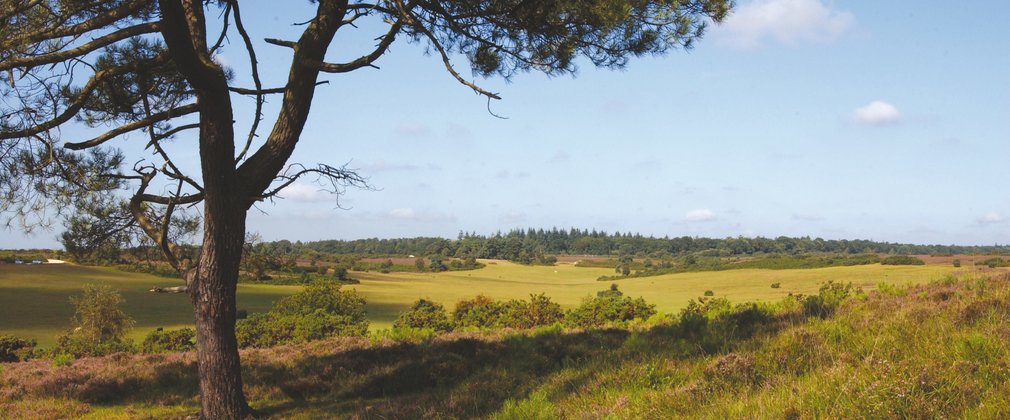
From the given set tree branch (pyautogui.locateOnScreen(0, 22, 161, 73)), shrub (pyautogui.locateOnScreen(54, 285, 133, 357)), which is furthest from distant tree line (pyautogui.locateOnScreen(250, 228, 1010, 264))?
tree branch (pyautogui.locateOnScreen(0, 22, 161, 73))

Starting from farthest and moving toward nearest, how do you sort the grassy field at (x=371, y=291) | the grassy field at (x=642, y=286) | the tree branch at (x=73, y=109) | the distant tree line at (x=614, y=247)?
the distant tree line at (x=614, y=247), the grassy field at (x=642, y=286), the grassy field at (x=371, y=291), the tree branch at (x=73, y=109)

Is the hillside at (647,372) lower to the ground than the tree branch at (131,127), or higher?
lower

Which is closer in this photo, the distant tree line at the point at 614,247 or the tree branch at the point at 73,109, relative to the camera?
the tree branch at the point at 73,109

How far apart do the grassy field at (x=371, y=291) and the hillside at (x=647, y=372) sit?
20.2m

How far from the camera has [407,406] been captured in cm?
675

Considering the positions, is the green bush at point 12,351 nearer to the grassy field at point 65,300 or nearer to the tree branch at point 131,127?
the grassy field at point 65,300

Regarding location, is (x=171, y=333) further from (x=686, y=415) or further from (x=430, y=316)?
(x=686, y=415)

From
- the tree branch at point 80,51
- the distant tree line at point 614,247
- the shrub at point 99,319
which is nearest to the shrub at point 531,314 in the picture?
the tree branch at point 80,51

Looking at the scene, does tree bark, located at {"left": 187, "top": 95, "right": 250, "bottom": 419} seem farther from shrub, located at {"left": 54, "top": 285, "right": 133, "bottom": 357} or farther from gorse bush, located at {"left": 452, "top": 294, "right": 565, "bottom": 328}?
shrub, located at {"left": 54, "top": 285, "right": 133, "bottom": 357}

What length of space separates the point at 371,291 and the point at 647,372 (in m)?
60.2

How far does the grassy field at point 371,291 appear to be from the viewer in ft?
130

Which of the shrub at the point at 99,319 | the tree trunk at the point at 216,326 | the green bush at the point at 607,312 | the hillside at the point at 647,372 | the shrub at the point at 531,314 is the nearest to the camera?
the hillside at the point at 647,372

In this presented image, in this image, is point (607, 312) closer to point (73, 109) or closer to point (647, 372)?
point (647, 372)

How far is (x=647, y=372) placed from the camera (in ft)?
18.3
